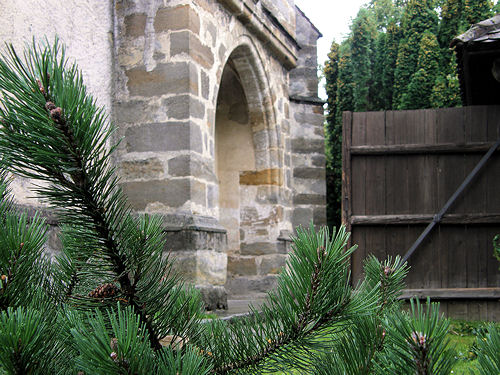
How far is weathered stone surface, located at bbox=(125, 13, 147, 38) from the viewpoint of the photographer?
5.01 metres

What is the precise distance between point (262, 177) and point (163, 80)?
2.62 meters

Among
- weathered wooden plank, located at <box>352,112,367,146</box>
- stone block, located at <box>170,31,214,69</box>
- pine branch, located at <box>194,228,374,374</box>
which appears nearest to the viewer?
pine branch, located at <box>194,228,374,374</box>

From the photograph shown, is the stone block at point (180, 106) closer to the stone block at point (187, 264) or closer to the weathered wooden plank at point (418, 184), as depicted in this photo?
the stone block at point (187, 264)

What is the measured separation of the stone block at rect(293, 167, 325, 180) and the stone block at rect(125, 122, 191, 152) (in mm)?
3764

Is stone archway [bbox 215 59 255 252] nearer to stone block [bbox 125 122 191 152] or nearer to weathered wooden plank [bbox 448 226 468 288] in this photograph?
stone block [bbox 125 122 191 152]

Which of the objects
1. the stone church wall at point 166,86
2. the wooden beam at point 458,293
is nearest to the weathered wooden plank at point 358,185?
the wooden beam at point 458,293

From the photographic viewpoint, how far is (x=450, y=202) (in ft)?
17.9

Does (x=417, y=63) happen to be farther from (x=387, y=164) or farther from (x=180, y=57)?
(x=180, y=57)

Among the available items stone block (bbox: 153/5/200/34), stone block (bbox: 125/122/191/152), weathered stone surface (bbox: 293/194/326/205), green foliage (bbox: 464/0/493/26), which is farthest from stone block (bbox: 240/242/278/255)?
green foliage (bbox: 464/0/493/26)

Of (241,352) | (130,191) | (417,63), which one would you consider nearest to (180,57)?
(130,191)

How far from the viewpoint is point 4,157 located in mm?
705

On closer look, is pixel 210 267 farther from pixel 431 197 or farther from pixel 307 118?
pixel 307 118

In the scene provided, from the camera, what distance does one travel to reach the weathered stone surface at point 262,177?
721 cm

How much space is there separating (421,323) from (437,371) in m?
0.06
